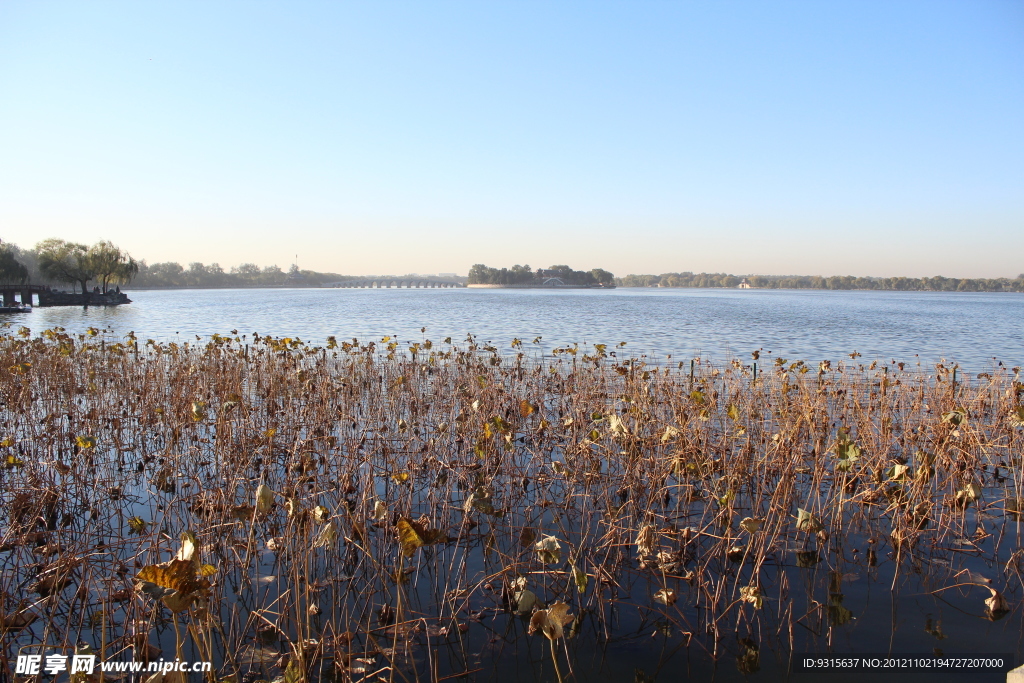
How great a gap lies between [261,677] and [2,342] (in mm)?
15071

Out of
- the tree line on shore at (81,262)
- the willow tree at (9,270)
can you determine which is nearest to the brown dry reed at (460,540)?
the willow tree at (9,270)

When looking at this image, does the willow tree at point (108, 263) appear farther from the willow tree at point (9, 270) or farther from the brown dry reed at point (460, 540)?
the brown dry reed at point (460, 540)

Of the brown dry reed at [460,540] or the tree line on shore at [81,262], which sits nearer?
the brown dry reed at [460,540]

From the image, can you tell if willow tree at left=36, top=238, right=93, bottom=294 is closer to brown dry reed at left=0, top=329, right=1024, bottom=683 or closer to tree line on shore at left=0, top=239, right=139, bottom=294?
tree line on shore at left=0, top=239, right=139, bottom=294

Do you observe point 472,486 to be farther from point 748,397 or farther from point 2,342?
point 2,342

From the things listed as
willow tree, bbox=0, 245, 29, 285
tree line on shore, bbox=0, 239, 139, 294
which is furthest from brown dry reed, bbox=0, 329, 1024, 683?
tree line on shore, bbox=0, 239, 139, 294

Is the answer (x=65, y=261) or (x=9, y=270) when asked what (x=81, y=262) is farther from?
(x=9, y=270)

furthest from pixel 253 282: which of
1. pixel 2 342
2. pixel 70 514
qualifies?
pixel 70 514

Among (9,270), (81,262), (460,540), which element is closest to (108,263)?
(81,262)

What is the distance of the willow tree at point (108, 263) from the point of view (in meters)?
63.9

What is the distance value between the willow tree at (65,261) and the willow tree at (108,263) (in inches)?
20.9

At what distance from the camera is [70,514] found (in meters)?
5.36

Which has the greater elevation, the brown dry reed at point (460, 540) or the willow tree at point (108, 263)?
the willow tree at point (108, 263)

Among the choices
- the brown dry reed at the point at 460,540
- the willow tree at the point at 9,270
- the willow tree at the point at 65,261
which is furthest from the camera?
the willow tree at the point at 65,261
